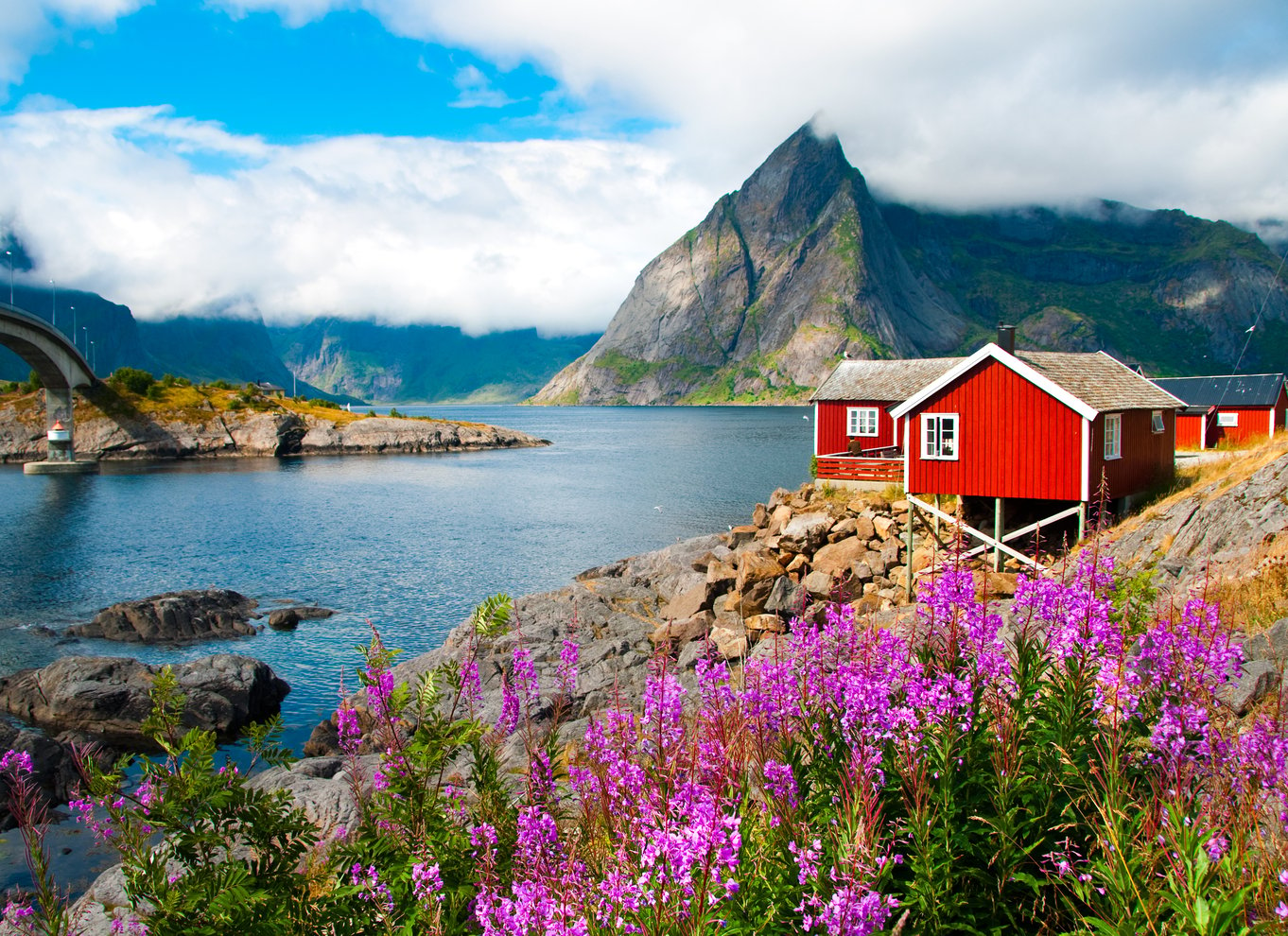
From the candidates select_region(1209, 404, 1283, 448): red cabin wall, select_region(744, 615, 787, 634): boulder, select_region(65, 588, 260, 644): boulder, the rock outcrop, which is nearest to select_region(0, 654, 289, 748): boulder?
select_region(65, 588, 260, 644): boulder

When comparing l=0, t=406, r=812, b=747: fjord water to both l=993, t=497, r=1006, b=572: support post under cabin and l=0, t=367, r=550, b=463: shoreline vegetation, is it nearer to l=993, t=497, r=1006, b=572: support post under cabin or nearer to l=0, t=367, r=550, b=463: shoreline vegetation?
l=0, t=367, r=550, b=463: shoreline vegetation

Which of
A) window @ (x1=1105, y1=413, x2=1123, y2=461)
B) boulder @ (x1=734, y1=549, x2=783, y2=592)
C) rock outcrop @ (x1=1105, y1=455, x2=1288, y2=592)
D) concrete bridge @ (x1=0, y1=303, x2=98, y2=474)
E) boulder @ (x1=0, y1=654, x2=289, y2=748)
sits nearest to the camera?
rock outcrop @ (x1=1105, y1=455, x2=1288, y2=592)

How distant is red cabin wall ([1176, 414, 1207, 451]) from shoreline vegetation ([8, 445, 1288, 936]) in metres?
56.4

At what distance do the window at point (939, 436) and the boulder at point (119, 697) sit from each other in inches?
943

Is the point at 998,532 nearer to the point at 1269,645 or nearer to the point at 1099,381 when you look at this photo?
the point at 1099,381

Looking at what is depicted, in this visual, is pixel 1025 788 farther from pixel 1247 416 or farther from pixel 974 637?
pixel 1247 416

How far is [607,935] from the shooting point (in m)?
4.30

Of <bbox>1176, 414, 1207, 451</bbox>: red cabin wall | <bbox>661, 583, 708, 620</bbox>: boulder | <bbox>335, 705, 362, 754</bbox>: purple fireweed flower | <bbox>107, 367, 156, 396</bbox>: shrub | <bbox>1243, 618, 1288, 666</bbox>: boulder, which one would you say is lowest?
<bbox>661, 583, 708, 620</bbox>: boulder

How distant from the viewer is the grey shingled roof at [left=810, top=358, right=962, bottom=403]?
144 feet

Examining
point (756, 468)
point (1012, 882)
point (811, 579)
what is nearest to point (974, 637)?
point (1012, 882)

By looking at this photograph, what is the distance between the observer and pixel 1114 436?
29.1 metres

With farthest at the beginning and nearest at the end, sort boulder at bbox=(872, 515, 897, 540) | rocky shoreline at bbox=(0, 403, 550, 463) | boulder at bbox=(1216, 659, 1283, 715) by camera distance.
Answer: rocky shoreline at bbox=(0, 403, 550, 463), boulder at bbox=(872, 515, 897, 540), boulder at bbox=(1216, 659, 1283, 715)

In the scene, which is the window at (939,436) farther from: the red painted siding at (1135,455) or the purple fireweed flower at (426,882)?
the purple fireweed flower at (426,882)

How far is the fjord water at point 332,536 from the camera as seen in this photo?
32.4m
